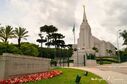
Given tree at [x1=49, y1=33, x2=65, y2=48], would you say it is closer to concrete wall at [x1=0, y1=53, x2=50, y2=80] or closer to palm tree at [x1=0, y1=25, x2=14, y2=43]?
palm tree at [x1=0, y1=25, x2=14, y2=43]

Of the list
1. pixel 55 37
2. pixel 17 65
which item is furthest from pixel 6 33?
pixel 17 65

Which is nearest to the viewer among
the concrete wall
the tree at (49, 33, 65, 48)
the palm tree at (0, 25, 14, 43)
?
the concrete wall

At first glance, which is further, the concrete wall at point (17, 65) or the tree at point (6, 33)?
the tree at point (6, 33)

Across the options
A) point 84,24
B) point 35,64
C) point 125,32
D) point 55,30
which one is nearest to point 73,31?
point 55,30

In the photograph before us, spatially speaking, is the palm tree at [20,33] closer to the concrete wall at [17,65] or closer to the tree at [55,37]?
the tree at [55,37]

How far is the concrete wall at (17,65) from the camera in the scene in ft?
51.7

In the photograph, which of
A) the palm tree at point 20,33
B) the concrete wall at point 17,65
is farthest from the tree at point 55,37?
the concrete wall at point 17,65

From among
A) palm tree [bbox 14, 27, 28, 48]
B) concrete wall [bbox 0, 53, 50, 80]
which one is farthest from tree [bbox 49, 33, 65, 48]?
concrete wall [bbox 0, 53, 50, 80]

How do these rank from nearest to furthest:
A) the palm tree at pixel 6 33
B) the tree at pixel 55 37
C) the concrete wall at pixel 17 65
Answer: the concrete wall at pixel 17 65 < the palm tree at pixel 6 33 < the tree at pixel 55 37

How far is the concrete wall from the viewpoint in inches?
621

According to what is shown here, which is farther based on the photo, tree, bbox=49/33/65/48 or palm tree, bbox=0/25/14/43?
tree, bbox=49/33/65/48

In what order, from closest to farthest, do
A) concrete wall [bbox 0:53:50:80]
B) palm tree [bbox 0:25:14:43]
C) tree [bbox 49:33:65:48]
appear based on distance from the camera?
concrete wall [bbox 0:53:50:80]
palm tree [bbox 0:25:14:43]
tree [bbox 49:33:65:48]

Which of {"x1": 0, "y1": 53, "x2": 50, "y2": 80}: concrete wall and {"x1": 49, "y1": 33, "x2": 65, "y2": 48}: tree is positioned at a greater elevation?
{"x1": 49, "y1": 33, "x2": 65, "y2": 48}: tree

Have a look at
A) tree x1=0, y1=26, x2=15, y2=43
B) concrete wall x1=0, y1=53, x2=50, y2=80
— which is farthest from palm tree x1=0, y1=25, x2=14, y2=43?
concrete wall x1=0, y1=53, x2=50, y2=80
